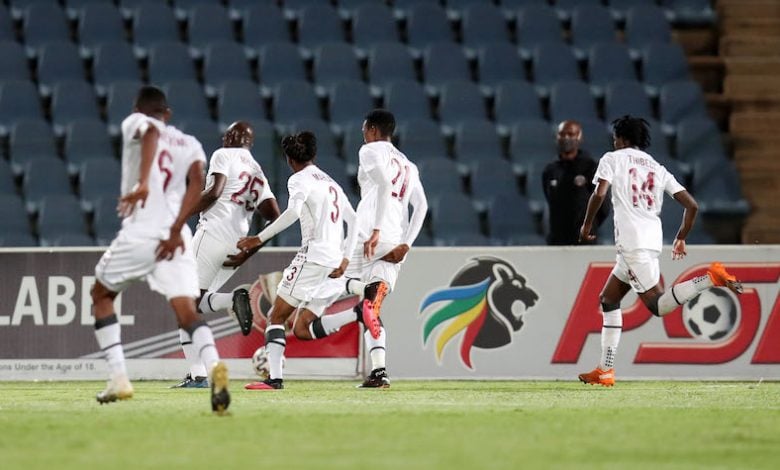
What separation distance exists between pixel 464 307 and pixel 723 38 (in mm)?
7342

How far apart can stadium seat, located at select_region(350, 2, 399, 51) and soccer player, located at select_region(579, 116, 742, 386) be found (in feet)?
22.7

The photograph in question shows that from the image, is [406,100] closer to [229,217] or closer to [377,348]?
[229,217]

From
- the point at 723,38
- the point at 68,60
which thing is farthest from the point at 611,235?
the point at 68,60

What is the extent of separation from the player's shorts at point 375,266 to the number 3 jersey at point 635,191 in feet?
5.38

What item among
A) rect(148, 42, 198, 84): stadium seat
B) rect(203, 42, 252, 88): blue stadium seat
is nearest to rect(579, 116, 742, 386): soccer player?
rect(203, 42, 252, 88): blue stadium seat

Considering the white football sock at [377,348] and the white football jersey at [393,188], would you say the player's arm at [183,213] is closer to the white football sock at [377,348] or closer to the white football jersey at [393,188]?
the white football jersey at [393,188]

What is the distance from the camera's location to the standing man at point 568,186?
487 inches

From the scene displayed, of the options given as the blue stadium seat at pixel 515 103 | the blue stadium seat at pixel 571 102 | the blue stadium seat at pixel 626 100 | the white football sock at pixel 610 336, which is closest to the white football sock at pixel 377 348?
the white football sock at pixel 610 336

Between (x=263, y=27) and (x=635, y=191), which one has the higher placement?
(x=263, y=27)

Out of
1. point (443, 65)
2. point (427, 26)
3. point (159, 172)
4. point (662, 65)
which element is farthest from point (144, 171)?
point (662, 65)

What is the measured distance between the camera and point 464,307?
11883mm

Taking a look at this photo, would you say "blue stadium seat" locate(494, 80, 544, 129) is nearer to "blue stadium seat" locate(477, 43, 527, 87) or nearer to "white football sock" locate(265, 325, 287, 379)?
"blue stadium seat" locate(477, 43, 527, 87)

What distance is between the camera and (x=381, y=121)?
1013cm

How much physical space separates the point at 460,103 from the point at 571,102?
4.21 ft
